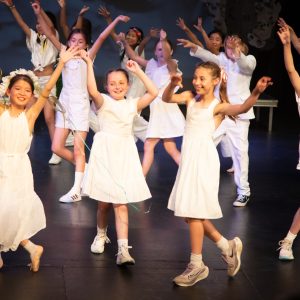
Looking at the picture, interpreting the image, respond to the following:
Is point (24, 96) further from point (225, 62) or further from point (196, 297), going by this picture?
point (225, 62)

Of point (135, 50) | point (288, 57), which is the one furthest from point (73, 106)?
point (288, 57)

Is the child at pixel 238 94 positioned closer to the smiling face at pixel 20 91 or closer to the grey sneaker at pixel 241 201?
the grey sneaker at pixel 241 201

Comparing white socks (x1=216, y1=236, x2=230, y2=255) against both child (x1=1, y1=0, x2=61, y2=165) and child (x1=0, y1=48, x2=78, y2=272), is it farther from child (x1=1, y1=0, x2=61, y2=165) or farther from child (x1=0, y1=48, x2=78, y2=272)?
child (x1=1, y1=0, x2=61, y2=165)

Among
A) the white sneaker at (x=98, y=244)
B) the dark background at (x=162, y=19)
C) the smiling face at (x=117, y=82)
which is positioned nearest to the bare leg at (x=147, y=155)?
the white sneaker at (x=98, y=244)

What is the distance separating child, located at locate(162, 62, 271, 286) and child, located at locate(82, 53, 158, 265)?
0.34m

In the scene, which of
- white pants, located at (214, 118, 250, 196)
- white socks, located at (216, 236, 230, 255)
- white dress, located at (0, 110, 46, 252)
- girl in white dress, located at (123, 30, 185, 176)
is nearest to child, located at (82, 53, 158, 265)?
white dress, located at (0, 110, 46, 252)

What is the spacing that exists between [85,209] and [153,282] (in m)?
1.70

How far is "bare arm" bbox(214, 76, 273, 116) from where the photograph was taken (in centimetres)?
436

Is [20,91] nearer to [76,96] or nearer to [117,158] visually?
[117,158]

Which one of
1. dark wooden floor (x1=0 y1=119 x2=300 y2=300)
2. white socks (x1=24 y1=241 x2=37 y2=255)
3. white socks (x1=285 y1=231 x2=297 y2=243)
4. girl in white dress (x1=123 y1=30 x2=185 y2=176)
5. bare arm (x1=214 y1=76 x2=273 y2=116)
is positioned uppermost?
bare arm (x1=214 y1=76 x2=273 y2=116)

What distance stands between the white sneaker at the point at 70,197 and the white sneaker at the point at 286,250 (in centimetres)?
193

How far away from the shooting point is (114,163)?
493cm

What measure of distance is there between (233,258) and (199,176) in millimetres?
548

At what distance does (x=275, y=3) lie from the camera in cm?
1180
